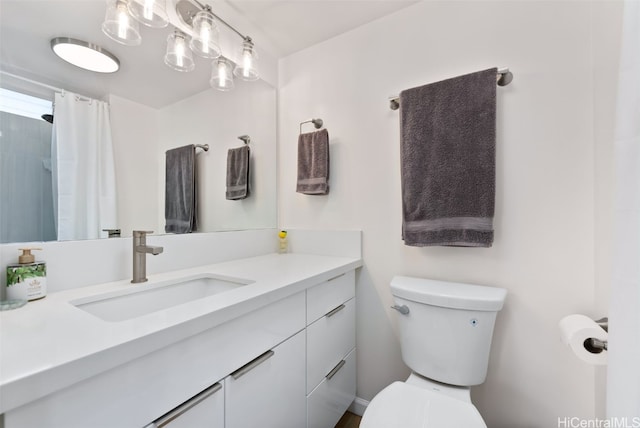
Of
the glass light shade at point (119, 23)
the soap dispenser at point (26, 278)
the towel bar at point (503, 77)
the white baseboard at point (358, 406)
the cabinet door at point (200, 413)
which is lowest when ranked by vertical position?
the white baseboard at point (358, 406)

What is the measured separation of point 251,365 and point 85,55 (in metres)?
1.21

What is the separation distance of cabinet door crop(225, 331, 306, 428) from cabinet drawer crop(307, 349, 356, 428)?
74 mm

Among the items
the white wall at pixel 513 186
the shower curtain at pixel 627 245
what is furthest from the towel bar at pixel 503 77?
the shower curtain at pixel 627 245

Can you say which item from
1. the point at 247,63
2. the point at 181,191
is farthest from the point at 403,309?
the point at 247,63

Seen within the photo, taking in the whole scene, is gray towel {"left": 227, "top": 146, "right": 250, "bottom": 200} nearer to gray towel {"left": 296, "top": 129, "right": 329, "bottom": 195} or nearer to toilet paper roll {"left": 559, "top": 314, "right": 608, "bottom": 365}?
gray towel {"left": 296, "top": 129, "right": 329, "bottom": 195}

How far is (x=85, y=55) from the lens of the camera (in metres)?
0.95

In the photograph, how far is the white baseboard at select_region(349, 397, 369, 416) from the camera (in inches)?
57.0

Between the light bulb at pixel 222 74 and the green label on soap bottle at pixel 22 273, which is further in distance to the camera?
the light bulb at pixel 222 74

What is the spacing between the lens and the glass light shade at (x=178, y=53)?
1.17m

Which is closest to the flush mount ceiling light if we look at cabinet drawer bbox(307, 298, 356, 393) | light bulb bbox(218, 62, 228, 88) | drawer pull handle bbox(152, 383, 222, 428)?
light bulb bbox(218, 62, 228, 88)

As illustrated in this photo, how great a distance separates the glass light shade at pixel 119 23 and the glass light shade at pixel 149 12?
0.08 feet

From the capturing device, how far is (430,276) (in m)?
1.27

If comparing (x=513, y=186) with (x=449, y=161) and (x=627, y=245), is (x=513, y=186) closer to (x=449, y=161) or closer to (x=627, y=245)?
(x=449, y=161)

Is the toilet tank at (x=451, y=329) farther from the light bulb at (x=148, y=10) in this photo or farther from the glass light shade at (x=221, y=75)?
the light bulb at (x=148, y=10)
